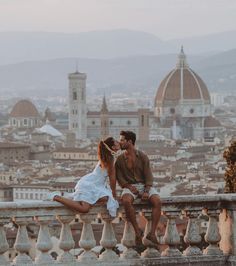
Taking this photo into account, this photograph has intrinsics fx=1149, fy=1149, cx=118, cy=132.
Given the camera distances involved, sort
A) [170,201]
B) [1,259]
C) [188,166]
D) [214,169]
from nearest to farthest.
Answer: [1,259], [170,201], [214,169], [188,166]

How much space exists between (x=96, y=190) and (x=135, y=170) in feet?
1.03

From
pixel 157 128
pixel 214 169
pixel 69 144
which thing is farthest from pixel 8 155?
pixel 157 128

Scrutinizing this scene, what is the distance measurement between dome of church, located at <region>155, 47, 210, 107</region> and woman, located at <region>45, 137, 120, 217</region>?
376 feet

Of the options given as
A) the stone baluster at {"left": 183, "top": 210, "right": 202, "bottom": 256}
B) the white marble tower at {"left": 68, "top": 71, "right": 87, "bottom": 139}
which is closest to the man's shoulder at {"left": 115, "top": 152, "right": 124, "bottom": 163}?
the stone baluster at {"left": 183, "top": 210, "right": 202, "bottom": 256}

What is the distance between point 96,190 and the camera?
5996 millimetres

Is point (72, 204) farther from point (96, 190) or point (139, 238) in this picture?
point (139, 238)

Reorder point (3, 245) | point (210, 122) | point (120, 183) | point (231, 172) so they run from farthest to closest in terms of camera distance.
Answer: point (210, 122) → point (231, 172) → point (120, 183) → point (3, 245)

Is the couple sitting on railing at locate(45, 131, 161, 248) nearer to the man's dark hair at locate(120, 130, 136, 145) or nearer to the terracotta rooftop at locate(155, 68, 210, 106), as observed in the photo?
the man's dark hair at locate(120, 130, 136, 145)

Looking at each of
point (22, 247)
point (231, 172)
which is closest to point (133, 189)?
point (22, 247)

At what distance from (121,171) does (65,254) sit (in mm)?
622

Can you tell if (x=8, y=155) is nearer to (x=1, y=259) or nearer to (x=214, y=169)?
(x=214, y=169)

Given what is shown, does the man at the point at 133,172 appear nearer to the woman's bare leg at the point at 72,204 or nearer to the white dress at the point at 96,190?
the white dress at the point at 96,190

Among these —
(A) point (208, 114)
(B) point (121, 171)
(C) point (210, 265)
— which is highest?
(A) point (208, 114)

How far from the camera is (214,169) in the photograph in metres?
63.2
